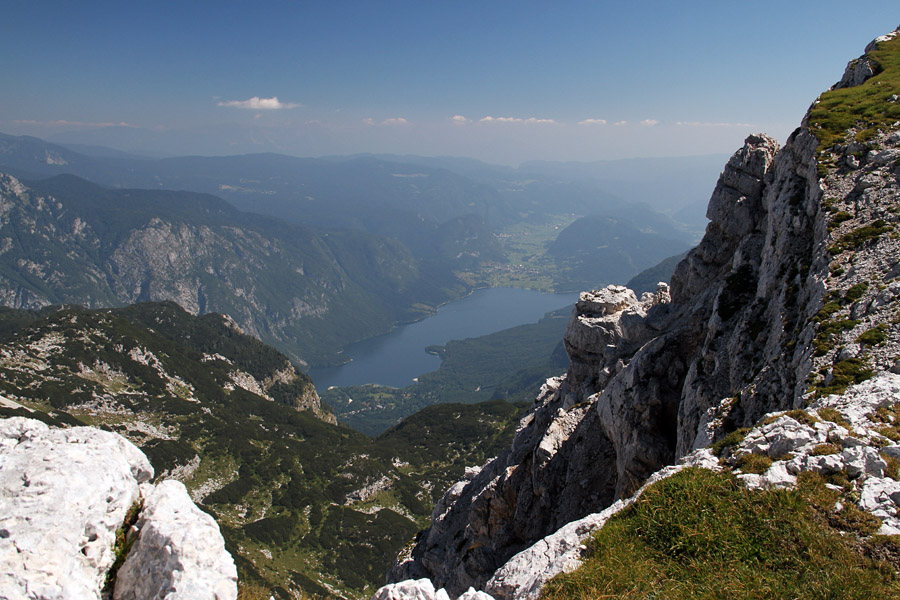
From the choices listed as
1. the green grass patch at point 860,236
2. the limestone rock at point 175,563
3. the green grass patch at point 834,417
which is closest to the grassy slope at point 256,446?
the limestone rock at point 175,563

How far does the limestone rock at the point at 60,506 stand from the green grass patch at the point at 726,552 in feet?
31.8

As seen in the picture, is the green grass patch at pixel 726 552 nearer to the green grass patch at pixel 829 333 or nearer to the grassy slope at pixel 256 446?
the green grass patch at pixel 829 333

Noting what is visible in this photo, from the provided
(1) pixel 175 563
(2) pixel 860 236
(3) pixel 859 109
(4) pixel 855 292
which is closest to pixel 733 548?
(1) pixel 175 563

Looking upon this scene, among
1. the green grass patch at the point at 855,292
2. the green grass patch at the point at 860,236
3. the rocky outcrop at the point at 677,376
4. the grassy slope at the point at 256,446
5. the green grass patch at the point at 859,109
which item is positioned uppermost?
the green grass patch at the point at 859,109

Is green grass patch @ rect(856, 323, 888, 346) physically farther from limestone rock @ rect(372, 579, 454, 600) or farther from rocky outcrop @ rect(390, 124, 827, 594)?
limestone rock @ rect(372, 579, 454, 600)

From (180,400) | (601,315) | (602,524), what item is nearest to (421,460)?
(180,400)

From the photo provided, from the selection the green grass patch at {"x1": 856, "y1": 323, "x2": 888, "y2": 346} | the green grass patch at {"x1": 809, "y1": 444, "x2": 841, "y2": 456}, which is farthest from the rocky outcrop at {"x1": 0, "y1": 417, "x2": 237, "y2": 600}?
the green grass patch at {"x1": 856, "y1": 323, "x2": 888, "y2": 346}

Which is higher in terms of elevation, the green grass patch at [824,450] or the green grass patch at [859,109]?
the green grass patch at [859,109]

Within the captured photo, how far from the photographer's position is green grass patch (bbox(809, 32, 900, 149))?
997 inches

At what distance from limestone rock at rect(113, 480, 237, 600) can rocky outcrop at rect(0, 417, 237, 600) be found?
0.02 m

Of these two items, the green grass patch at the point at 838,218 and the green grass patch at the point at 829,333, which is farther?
the green grass patch at the point at 838,218

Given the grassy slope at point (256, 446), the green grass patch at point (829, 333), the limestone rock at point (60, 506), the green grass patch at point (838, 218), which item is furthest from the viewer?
the grassy slope at point (256, 446)

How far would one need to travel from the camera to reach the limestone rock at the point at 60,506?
872 centimetres

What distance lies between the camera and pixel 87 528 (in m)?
9.99
